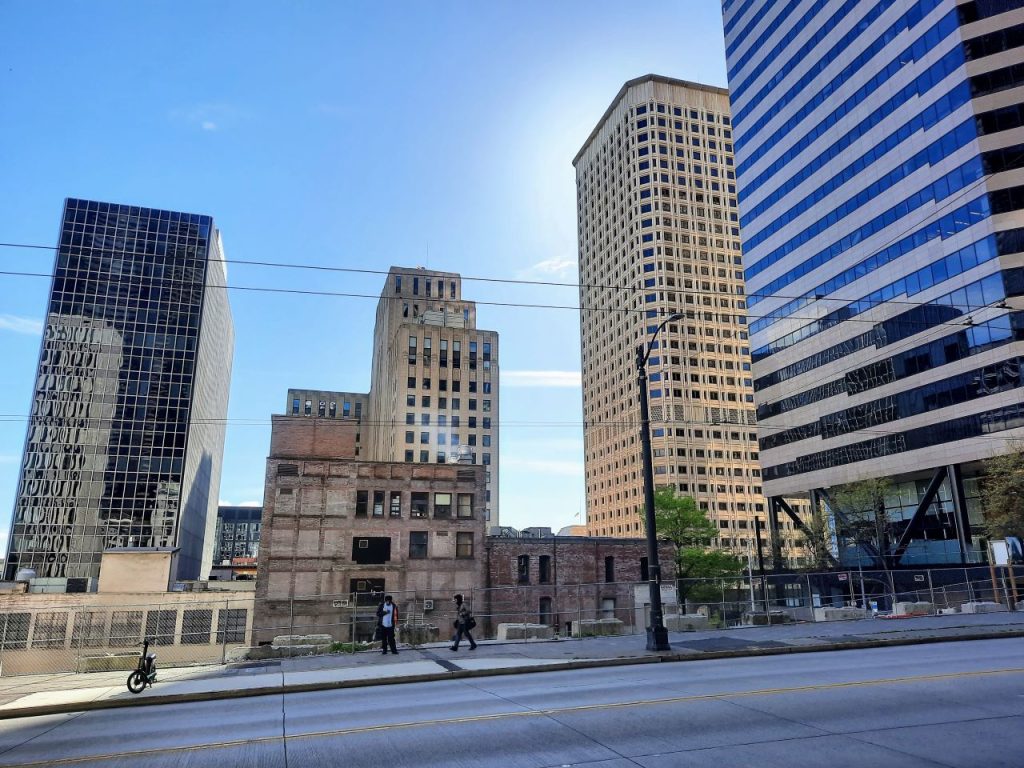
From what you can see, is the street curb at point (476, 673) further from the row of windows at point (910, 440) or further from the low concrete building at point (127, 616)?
the row of windows at point (910, 440)

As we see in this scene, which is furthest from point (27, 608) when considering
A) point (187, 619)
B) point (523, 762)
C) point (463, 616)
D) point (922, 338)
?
point (922, 338)

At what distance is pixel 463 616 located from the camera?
22.4m

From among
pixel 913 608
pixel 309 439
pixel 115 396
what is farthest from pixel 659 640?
pixel 115 396

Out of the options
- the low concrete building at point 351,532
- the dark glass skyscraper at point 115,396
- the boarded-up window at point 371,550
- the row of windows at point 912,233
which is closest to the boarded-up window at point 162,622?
the low concrete building at point 351,532

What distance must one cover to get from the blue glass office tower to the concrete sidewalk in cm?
3768

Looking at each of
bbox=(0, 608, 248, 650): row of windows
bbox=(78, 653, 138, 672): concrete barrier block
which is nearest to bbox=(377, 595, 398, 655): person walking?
bbox=(78, 653, 138, 672): concrete barrier block

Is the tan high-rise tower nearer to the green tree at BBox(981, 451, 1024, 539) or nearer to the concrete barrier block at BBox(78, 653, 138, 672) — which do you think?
the green tree at BBox(981, 451, 1024, 539)

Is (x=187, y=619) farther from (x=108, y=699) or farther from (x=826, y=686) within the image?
(x=826, y=686)

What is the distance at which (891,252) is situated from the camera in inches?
2491

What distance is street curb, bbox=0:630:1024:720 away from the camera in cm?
1434

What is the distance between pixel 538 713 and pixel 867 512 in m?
63.8

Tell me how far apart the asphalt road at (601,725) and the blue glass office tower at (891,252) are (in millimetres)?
48044

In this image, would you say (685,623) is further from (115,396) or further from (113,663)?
(115,396)

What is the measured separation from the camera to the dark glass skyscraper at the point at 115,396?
105m
